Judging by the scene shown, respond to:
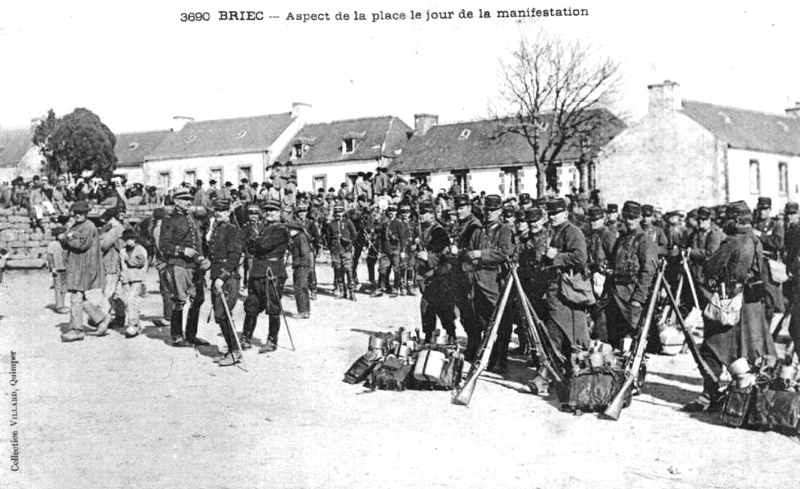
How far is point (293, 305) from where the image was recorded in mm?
15234

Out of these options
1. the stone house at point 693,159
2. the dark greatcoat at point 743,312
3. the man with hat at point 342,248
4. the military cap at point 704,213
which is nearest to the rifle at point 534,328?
the dark greatcoat at point 743,312

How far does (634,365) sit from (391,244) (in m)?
9.34

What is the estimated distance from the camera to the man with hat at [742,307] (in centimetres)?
702

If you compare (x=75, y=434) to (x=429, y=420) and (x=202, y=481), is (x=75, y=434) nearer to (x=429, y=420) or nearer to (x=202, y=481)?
(x=202, y=481)

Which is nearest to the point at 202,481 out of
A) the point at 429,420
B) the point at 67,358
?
the point at 429,420

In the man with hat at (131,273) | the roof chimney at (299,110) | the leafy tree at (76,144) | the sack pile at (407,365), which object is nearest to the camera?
the sack pile at (407,365)

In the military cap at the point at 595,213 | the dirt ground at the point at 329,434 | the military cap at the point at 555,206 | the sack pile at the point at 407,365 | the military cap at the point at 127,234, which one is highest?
the military cap at the point at 555,206

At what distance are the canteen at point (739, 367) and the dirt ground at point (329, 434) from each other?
485 millimetres

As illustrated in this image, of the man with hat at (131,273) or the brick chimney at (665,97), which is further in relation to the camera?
the brick chimney at (665,97)

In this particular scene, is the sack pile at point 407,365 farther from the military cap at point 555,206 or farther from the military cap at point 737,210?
the military cap at point 737,210

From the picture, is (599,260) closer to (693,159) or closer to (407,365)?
(407,365)

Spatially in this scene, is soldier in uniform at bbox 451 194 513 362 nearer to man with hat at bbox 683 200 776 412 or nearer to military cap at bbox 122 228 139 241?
man with hat at bbox 683 200 776 412

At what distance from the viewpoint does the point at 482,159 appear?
45.5 m

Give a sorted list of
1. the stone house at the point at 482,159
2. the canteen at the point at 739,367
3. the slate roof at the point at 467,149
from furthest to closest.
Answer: the slate roof at the point at 467,149 → the stone house at the point at 482,159 → the canteen at the point at 739,367
